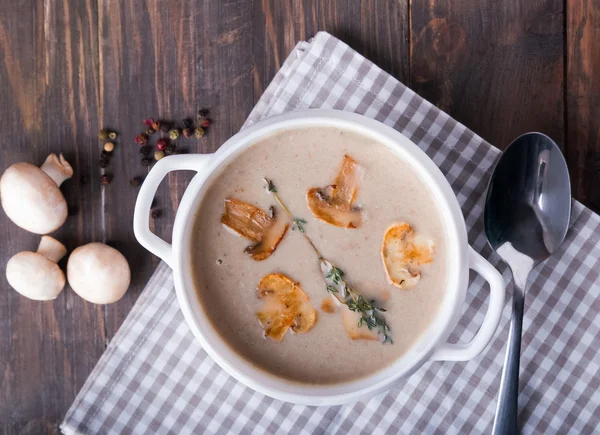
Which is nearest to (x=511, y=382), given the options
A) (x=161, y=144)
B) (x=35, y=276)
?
(x=161, y=144)

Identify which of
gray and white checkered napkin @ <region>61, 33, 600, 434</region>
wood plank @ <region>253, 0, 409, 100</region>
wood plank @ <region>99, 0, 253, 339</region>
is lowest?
gray and white checkered napkin @ <region>61, 33, 600, 434</region>

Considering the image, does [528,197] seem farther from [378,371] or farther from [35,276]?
[35,276]

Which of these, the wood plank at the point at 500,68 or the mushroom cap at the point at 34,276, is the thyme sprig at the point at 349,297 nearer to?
the wood plank at the point at 500,68

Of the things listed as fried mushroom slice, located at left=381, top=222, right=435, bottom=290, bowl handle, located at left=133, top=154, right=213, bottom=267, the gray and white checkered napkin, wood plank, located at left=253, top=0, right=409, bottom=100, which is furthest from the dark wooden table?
fried mushroom slice, located at left=381, top=222, right=435, bottom=290

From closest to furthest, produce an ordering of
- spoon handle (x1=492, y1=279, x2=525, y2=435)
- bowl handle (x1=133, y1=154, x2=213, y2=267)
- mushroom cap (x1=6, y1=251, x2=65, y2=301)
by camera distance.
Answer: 1. bowl handle (x1=133, y1=154, x2=213, y2=267)
2. spoon handle (x1=492, y1=279, x2=525, y2=435)
3. mushroom cap (x1=6, y1=251, x2=65, y2=301)

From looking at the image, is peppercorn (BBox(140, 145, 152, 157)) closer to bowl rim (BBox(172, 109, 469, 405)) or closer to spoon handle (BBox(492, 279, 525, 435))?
bowl rim (BBox(172, 109, 469, 405))

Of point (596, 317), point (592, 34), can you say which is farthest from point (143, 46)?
point (596, 317)

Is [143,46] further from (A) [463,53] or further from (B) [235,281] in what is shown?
(A) [463,53]
